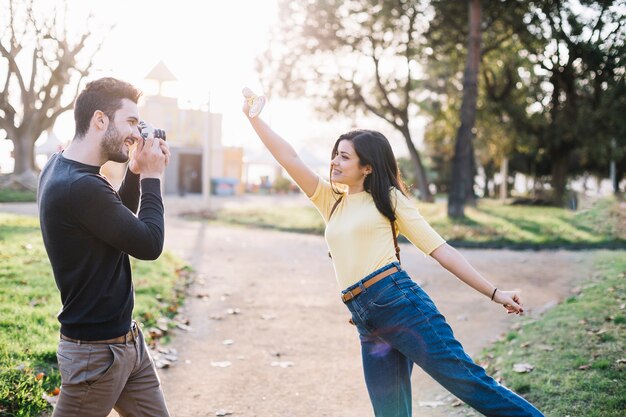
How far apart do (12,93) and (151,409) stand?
30.1 m

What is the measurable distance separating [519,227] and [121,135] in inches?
678

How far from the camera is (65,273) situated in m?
2.83

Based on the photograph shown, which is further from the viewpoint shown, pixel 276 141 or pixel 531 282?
pixel 531 282

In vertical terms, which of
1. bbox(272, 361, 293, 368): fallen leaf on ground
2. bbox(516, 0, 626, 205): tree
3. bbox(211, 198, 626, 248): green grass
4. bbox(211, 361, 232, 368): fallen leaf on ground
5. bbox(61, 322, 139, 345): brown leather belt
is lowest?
bbox(211, 361, 232, 368): fallen leaf on ground

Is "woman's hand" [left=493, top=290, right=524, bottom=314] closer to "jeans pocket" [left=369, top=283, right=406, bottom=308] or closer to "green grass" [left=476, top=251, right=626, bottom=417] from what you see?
"jeans pocket" [left=369, top=283, right=406, bottom=308]

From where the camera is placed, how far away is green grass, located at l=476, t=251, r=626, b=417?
15.3ft

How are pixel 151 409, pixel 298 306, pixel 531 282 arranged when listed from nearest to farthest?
pixel 151 409 < pixel 298 306 < pixel 531 282

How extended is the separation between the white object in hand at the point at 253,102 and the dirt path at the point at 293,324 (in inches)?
99.5

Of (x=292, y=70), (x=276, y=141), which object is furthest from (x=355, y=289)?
(x=292, y=70)

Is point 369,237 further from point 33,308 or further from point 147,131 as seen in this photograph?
point 33,308

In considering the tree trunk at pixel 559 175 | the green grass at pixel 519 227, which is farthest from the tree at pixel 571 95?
the green grass at pixel 519 227

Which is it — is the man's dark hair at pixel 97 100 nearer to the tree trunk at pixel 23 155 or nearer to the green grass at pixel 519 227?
the green grass at pixel 519 227

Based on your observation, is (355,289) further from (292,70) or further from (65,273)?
(292,70)

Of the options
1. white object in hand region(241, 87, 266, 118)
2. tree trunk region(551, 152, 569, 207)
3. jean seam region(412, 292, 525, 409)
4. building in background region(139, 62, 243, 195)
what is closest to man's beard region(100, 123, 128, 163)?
white object in hand region(241, 87, 266, 118)
